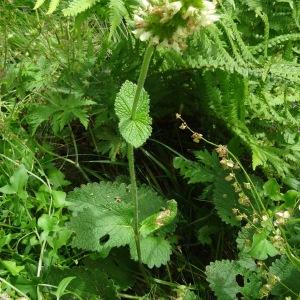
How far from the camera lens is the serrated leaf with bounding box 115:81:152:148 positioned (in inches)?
44.3

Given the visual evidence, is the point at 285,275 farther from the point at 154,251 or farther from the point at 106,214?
the point at 106,214

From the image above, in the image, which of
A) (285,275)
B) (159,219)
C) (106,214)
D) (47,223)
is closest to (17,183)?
(47,223)

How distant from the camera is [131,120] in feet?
3.84

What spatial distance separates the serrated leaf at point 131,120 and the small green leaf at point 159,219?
0.28 meters

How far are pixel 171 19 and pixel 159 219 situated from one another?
567 millimetres

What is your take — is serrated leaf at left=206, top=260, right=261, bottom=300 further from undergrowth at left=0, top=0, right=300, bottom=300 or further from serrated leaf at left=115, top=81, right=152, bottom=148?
serrated leaf at left=115, top=81, right=152, bottom=148

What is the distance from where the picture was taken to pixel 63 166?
1.75m

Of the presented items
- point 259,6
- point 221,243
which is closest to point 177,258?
point 221,243

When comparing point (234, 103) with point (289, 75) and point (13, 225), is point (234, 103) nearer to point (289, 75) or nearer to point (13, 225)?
point (289, 75)

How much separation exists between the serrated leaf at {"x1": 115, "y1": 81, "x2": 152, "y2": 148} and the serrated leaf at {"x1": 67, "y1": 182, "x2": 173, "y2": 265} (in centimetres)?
37

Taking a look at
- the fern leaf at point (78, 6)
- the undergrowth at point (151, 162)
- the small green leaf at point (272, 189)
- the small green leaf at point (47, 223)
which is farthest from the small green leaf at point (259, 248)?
the fern leaf at point (78, 6)

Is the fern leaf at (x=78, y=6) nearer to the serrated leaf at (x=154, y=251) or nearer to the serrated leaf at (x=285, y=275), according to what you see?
the serrated leaf at (x=154, y=251)

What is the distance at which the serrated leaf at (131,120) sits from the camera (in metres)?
1.12

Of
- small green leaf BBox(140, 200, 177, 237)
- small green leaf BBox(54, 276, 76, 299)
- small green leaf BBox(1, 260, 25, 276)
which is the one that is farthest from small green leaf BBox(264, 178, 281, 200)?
small green leaf BBox(1, 260, 25, 276)
